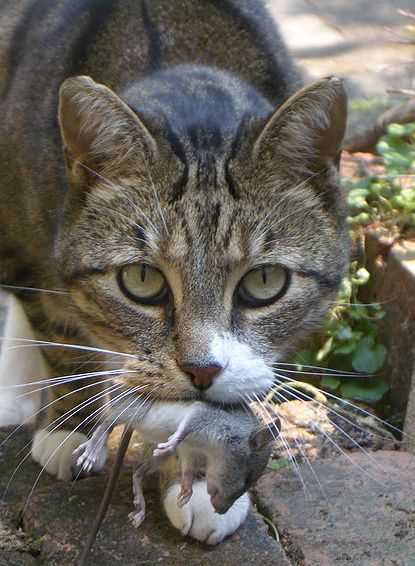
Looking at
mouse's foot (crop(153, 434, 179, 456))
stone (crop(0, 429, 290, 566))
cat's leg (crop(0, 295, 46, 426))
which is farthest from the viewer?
cat's leg (crop(0, 295, 46, 426))

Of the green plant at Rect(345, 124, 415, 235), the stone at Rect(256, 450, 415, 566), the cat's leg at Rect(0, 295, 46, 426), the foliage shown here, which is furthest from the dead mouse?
the green plant at Rect(345, 124, 415, 235)

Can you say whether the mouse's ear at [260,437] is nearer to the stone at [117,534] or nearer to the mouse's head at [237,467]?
the mouse's head at [237,467]

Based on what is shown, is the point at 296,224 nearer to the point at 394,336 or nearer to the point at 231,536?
the point at 231,536

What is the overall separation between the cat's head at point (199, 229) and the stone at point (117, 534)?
480 mm

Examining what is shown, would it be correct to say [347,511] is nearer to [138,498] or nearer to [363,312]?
[138,498]

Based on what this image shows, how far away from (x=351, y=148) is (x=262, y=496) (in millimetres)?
2683

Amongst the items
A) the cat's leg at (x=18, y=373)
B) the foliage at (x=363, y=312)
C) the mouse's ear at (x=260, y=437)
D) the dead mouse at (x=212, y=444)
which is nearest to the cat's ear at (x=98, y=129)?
the dead mouse at (x=212, y=444)

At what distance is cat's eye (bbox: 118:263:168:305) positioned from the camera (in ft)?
8.23

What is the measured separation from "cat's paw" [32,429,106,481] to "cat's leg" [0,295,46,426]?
240 mm

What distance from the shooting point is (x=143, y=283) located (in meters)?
2.53

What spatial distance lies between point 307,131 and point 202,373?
27.0 inches

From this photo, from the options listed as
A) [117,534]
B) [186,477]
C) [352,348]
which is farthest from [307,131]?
[352,348]

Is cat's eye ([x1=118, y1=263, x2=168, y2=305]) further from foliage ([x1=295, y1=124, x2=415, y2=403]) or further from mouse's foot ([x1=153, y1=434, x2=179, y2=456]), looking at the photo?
foliage ([x1=295, y1=124, x2=415, y2=403])

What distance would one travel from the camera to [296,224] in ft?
8.58
